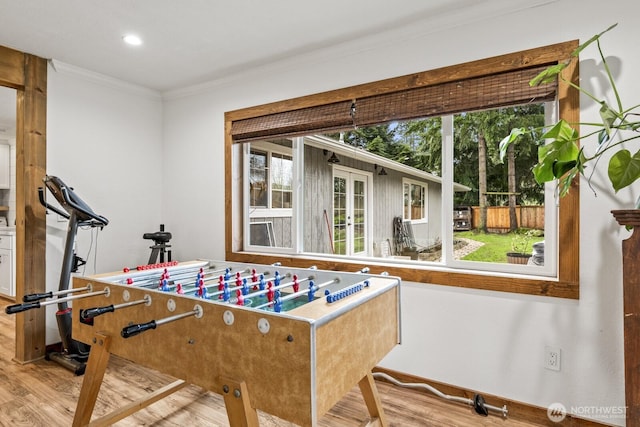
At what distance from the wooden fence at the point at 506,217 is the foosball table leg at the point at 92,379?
2241 millimetres

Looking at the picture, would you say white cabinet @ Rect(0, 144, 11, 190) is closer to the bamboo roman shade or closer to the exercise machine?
the exercise machine

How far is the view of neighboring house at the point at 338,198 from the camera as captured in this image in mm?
2852

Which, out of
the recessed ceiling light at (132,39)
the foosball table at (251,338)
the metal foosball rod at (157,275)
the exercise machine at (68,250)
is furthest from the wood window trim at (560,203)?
the exercise machine at (68,250)

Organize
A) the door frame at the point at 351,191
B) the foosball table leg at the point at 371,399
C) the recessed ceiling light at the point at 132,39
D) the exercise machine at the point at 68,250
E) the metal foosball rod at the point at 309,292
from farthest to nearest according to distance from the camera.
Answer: the door frame at the point at 351,191 < the exercise machine at the point at 68,250 < the recessed ceiling light at the point at 132,39 < the foosball table leg at the point at 371,399 < the metal foosball rod at the point at 309,292

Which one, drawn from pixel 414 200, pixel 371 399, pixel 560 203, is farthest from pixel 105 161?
pixel 560 203

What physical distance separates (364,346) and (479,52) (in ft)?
6.12

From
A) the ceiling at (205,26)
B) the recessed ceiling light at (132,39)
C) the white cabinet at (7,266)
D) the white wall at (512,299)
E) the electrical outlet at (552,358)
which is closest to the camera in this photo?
the white wall at (512,299)

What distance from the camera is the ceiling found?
2.17 meters

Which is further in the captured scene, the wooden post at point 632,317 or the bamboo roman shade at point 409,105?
the bamboo roman shade at point 409,105

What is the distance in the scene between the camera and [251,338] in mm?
1263

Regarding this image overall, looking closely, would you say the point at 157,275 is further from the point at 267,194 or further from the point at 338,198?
the point at 338,198

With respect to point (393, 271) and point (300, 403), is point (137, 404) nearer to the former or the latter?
point (300, 403)

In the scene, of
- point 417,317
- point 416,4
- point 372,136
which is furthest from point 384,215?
point 416,4

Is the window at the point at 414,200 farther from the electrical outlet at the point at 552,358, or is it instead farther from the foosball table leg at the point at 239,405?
the foosball table leg at the point at 239,405
